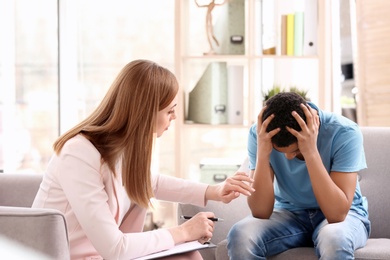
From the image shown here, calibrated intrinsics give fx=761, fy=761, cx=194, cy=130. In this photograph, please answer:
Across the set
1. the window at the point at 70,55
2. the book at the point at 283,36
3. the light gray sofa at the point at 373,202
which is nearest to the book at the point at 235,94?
the book at the point at 283,36

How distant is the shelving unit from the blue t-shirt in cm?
133

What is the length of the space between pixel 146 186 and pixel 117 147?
0.16 m

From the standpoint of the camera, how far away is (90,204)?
216 cm

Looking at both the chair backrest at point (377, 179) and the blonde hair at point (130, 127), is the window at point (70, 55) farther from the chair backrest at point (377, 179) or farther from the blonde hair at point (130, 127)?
the blonde hair at point (130, 127)

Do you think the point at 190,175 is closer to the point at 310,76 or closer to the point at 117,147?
the point at 310,76

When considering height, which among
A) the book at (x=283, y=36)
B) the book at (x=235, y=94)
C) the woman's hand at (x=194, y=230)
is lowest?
the woman's hand at (x=194, y=230)

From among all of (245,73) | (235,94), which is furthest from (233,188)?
(245,73)

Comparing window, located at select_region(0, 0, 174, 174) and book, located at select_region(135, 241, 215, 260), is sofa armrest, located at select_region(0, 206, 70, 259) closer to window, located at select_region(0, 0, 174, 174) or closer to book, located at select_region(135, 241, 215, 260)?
book, located at select_region(135, 241, 215, 260)

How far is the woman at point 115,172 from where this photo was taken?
2178 mm

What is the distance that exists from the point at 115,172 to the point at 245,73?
2.37 metres

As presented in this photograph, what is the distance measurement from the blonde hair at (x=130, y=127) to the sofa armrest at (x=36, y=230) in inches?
12.0

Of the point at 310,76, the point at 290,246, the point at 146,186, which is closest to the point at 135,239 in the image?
the point at 146,186

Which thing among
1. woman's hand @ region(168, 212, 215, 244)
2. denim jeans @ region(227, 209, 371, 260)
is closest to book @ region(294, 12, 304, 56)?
denim jeans @ region(227, 209, 371, 260)

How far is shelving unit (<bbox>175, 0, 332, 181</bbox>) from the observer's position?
165 inches
